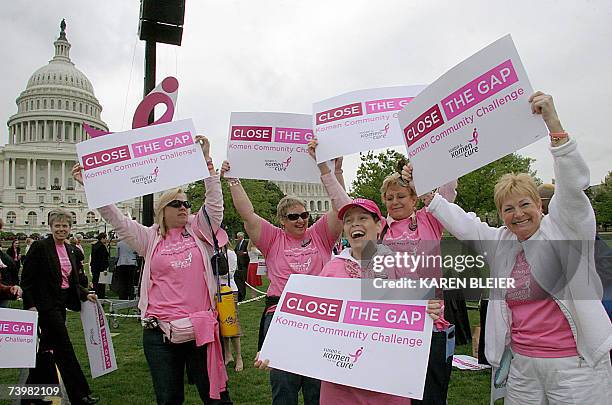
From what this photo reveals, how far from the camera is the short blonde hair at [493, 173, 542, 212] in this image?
2783 millimetres

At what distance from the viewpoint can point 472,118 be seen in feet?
10.1

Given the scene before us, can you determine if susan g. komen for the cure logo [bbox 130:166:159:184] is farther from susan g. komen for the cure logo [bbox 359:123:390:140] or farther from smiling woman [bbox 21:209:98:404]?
smiling woman [bbox 21:209:98:404]

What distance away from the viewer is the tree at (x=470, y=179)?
30719mm

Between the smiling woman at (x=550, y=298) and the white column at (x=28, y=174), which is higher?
the white column at (x=28, y=174)

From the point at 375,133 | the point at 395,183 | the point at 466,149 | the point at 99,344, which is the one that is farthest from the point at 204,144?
the point at 99,344

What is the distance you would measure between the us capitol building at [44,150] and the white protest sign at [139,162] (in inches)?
4083

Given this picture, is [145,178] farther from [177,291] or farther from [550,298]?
[550,298]

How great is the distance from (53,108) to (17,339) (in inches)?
4549

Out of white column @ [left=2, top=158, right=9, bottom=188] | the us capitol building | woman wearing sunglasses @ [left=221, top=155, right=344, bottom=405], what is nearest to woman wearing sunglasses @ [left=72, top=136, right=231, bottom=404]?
woman wearing sunglasses @ [left=221, top=155, right=344, bottom=405]

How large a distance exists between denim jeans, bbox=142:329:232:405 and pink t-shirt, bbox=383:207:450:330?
175 cm

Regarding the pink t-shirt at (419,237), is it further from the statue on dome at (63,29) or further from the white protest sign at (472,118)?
the statue on dome at (63,29)

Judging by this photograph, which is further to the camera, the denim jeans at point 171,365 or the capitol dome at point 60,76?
the capitol dome at point 60,76

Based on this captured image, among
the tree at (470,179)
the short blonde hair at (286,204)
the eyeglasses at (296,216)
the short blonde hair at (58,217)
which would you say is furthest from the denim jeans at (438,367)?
the tree at (470,179)

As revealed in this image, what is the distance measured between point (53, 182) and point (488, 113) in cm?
11768
